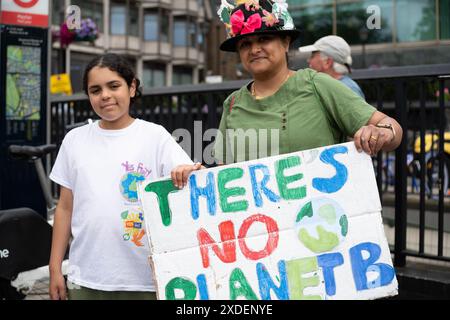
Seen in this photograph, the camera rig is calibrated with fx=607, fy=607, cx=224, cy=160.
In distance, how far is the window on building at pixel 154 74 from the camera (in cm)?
4469

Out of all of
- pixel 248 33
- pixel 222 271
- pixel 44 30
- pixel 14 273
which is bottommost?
pixel 14 273

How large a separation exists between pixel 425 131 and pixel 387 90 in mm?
428

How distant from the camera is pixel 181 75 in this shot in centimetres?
4806

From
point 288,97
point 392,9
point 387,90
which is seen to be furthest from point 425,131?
point 392,9

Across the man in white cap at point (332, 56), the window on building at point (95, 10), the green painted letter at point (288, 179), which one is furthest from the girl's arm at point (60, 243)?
the window on building at point (95, 10)

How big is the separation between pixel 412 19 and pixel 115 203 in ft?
70.1

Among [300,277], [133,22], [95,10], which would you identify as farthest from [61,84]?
[133,22]

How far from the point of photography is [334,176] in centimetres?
215

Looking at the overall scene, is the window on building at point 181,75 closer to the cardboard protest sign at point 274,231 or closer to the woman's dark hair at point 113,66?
the woman's dark hair at point 113,66

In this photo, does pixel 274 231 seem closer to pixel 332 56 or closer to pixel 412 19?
pixel 332 56

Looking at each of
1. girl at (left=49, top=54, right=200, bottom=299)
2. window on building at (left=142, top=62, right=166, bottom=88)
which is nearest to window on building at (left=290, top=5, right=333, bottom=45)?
girl at (left=49, top=54, right=200, bottom=299)

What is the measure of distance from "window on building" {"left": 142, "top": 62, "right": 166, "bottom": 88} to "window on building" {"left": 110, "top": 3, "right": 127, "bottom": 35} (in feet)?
12.7

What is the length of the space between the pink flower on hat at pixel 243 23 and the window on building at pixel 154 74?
42623 mm
